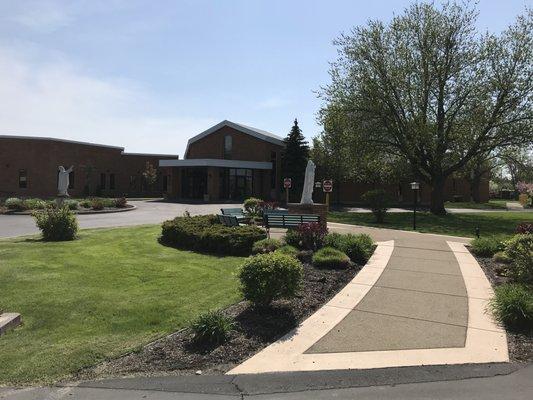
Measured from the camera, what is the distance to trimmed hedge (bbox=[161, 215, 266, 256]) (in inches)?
495

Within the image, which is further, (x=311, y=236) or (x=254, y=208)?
(x=254, y=208)

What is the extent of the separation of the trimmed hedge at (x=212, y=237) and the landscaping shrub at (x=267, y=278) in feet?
17.3

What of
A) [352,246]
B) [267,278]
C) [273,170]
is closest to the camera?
[267,278]

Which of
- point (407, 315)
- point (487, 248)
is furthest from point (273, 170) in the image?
point (407, 315)

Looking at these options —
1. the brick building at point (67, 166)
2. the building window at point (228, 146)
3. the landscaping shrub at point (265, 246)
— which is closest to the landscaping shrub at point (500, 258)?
the landscaping shrub at point (265, 246)

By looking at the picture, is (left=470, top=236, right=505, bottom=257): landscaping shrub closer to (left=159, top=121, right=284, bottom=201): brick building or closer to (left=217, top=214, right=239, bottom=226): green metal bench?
(left=217, top=214, right=239, bottom=226): green metal bench

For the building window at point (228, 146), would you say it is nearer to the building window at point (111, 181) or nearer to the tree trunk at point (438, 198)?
the building window at point (111, 181)

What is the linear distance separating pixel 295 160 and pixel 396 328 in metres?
39.8

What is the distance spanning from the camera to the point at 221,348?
582cm

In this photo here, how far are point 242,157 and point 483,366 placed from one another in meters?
45.0

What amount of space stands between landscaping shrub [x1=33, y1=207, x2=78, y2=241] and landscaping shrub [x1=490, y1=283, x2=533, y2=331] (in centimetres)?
1240

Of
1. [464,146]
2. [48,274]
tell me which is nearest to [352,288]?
[48,274]

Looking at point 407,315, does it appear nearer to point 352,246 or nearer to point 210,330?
point 210,330

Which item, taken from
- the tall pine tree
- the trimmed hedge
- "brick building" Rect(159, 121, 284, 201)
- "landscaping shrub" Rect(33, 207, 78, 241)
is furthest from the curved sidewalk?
"brick building" Rect(159, 121, 284, 201)
